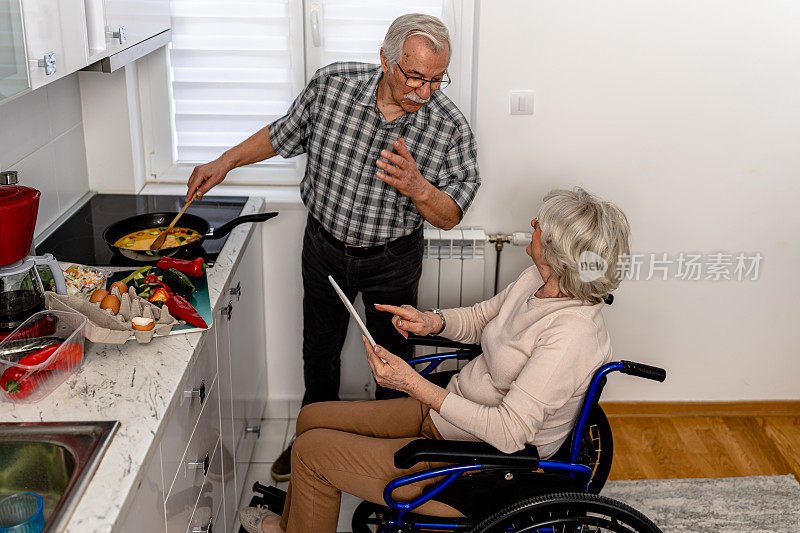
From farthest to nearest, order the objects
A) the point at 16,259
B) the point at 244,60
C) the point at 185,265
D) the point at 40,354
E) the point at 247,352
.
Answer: the point at 244,60, the point at 247,352, the point at 185,265, the point at 16,259, the point at 40,354

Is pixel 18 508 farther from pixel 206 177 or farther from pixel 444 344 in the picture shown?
pixel 206 177

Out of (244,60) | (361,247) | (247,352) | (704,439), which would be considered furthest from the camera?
(704,439)

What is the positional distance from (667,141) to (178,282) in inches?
68.6

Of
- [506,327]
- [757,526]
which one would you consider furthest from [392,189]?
[757,526]

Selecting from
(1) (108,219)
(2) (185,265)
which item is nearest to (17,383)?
(2) (185,265)

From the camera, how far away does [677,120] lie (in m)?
2.84

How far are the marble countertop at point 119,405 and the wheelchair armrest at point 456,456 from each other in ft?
1.69

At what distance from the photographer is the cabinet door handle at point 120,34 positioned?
2.10 metres

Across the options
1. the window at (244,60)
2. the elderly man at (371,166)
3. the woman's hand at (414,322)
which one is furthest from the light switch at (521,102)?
the woman's hand at (414,322)

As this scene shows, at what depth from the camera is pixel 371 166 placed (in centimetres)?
241

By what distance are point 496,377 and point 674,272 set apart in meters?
1.29

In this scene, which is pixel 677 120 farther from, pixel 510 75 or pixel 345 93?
pixel 345 93

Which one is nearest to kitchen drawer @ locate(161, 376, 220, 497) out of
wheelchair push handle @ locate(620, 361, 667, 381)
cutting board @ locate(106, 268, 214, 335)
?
cutting board @ locate(106, 268, 214, 335)

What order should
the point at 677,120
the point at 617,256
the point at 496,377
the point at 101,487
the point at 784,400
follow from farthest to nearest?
the point at 784,400 < the point at 677,120 < the point at 496,377 < the point at 617,256 < the point at 101,487
